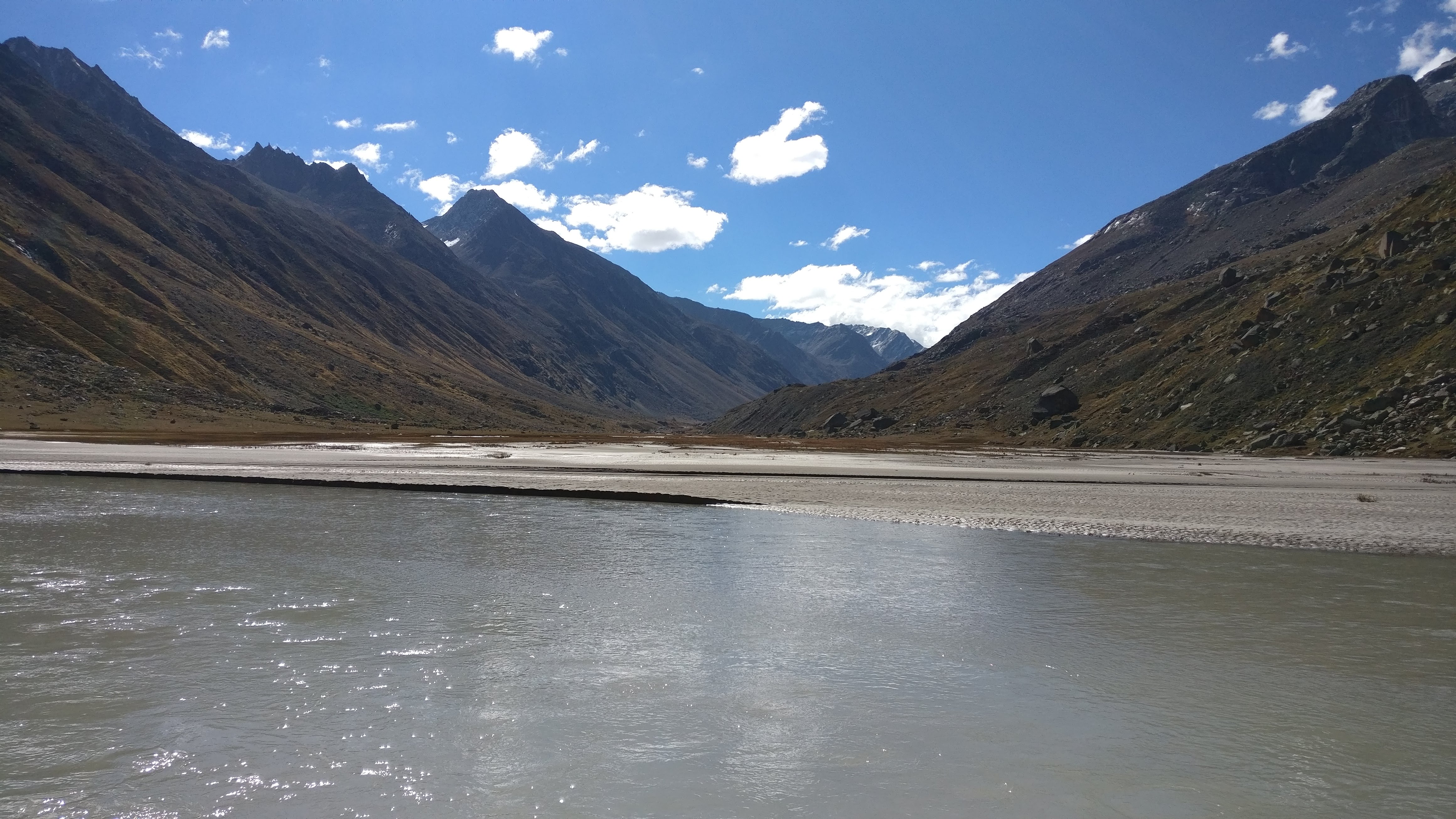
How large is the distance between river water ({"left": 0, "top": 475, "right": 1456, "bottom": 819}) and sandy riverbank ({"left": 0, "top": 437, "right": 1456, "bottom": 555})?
6.89 metres

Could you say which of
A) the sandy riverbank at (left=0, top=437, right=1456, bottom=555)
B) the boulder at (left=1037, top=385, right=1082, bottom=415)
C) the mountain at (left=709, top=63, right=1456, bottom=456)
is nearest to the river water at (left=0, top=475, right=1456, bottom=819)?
the sandy riverbank at (left=0, top=437, right=1456, bottom=555)

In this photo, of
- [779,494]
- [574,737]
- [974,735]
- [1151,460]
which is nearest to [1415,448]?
[1151,460]

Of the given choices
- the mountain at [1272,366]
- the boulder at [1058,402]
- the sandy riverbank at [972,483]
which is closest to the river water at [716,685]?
the sandy riverbank at [972,483]

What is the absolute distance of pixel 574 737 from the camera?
9.71m

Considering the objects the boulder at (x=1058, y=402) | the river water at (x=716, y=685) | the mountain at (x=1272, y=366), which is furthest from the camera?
the boulder at (x=1058, y=402)

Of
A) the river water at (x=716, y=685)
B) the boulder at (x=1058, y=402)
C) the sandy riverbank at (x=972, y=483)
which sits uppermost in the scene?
the boulder at (x=1058, y=402)

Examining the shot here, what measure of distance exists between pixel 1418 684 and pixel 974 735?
764 cm

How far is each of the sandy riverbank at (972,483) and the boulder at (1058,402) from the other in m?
42.9

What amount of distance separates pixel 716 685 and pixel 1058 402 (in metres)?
121

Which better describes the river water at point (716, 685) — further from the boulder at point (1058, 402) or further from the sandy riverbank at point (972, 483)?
the boulder at point (1058, 402)

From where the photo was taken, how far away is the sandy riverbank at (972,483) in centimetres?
2917

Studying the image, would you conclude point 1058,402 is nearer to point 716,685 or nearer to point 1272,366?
point 1272,366

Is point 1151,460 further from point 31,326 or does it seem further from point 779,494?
point 31,326

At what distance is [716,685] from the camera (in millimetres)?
11828
